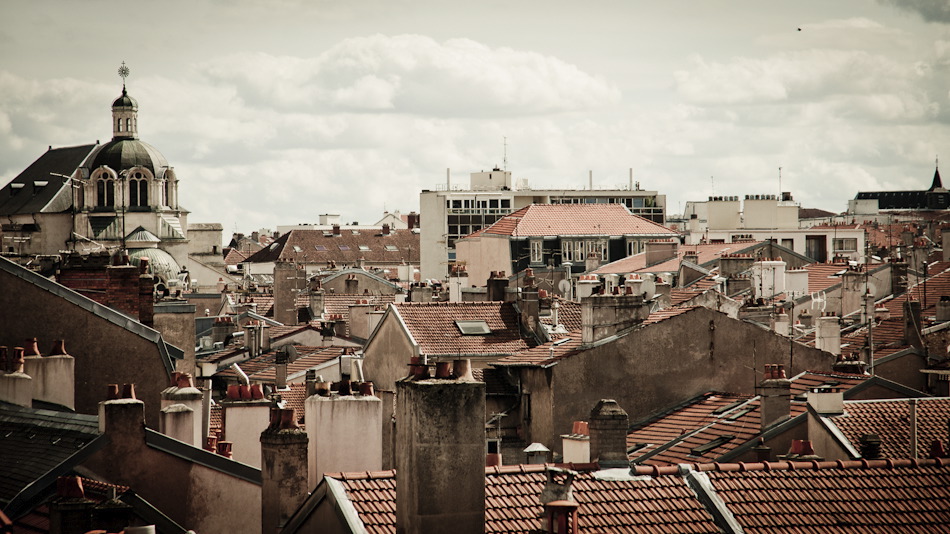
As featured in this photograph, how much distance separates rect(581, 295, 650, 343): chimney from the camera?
24.4 metres

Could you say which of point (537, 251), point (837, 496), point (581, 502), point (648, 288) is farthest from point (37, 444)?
point (537, 251)

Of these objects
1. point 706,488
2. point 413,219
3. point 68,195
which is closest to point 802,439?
point 706,488

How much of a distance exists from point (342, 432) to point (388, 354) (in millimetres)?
14473

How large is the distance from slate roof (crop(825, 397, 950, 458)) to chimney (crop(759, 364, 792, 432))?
769mm

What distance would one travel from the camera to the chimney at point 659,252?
61.0 metres

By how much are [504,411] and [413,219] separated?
410ft

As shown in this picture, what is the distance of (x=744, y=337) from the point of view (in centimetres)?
2511

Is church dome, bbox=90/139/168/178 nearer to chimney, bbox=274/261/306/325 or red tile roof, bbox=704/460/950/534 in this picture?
chimney, bbox=274/261/306/325

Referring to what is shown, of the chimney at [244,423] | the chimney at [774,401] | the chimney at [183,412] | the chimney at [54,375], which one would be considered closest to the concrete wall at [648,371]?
the chimney at [774,401]

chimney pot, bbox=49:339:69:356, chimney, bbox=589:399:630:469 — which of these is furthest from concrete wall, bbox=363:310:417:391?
chimney pot, bbox=49:339:69:356

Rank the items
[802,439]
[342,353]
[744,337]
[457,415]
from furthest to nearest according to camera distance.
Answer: [342,353]
[744,337]
[802,439]
[457,415]

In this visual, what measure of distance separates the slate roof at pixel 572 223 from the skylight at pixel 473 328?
137ft

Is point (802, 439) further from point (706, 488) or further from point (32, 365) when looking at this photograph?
point (32, 365)

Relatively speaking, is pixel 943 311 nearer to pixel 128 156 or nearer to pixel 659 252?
pixel 659 252
